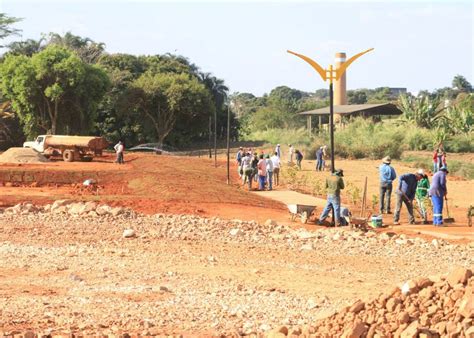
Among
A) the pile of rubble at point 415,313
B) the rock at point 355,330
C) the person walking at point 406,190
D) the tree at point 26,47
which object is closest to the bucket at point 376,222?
the person walking at point 406,190

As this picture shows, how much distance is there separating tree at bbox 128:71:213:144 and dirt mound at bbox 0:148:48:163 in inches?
861

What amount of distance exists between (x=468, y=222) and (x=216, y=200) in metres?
7.63

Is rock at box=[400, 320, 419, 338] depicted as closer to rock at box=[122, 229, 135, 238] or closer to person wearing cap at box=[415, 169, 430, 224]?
rock at box=[122, 229, 135, 238]

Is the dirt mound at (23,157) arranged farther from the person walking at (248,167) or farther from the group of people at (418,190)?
the group of people at (418,190)

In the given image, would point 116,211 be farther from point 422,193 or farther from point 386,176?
point 422,193

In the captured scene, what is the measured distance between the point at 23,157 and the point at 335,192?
24669 mm

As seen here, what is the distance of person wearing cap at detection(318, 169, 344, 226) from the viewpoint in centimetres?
1970

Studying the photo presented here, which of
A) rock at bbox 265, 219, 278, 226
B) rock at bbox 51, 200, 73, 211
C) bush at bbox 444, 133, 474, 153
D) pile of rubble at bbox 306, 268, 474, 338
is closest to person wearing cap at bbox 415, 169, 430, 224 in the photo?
rock at bbox 265, 219, 278, 226

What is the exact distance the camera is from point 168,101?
63.6 meters

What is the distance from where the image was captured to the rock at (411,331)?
793 centimetres

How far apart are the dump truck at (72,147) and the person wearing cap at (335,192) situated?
24154mm

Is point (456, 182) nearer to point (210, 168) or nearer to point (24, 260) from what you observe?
point (210, 168)

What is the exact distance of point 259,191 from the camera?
2998cm

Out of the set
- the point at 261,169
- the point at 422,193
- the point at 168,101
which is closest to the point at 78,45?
the point at 168,101
